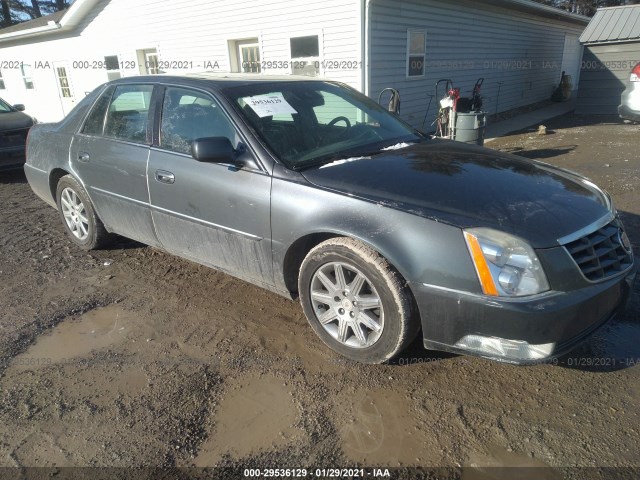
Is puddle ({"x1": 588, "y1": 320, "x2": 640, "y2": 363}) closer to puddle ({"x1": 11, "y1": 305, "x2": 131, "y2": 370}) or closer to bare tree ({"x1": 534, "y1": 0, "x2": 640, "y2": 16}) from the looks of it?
puddle ({"x1": 11, "y1": 305, "x2": 131, "y2": 370})

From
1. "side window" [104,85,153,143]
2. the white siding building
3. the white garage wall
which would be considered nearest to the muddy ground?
"side window" [104,85,153,143]

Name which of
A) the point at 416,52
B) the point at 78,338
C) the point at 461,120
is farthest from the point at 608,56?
the point at 78,338

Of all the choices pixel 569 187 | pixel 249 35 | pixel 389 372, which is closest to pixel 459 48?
pixel 249 35

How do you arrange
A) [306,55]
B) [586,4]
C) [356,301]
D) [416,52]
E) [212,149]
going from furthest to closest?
[586,4], [416,52], [306,55], [212,149], [356,301]

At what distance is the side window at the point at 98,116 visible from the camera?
4.14 metres

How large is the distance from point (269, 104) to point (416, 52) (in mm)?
8246

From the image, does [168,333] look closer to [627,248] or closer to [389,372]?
[389,372]

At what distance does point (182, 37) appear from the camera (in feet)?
38.7

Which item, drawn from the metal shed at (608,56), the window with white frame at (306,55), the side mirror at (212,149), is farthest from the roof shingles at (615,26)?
the side mirror at (212,149)

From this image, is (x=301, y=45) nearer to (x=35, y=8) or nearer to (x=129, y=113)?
(x=129, y=113)

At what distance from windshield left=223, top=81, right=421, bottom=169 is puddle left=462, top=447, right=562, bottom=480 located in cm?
187

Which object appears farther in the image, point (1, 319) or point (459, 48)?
point (459, 48)

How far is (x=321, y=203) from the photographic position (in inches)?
106

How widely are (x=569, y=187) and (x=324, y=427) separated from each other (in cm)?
203
